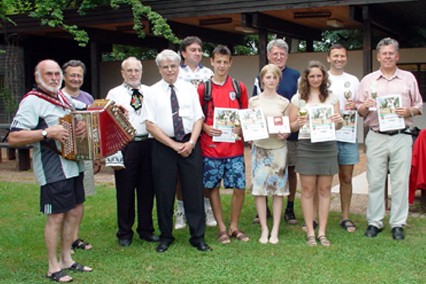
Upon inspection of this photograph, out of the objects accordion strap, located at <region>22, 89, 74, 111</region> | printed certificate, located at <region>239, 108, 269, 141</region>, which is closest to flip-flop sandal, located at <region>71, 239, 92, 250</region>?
accordion strap, located at <region>22, 89, 74, 111</region>

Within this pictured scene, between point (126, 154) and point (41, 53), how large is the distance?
519 inches

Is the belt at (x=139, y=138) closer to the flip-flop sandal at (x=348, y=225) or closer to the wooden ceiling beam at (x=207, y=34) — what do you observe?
the flip-flop sandal at (x=348, y=225)

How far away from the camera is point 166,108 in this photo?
5.29 metres

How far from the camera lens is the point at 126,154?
5.57 metres

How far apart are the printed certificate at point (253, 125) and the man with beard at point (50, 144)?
1.60 meters

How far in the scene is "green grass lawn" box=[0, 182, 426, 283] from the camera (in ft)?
15.5

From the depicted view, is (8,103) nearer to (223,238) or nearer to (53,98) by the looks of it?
(223,238)

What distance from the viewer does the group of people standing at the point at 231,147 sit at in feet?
17.5

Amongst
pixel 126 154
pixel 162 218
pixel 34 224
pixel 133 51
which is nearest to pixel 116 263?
pixel 162 218

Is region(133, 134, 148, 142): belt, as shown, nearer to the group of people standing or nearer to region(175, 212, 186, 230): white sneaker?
the group of people standing

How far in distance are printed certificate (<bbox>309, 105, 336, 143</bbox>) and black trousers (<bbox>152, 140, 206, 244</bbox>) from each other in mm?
1099

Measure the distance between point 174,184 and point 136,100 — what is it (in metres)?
0.91

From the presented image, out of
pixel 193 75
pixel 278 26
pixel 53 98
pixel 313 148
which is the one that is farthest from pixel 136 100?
pixel 278 26

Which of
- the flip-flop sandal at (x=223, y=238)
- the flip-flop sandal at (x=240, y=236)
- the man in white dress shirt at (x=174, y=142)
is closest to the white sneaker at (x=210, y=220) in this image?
the flip-flop sandal at (x=240, y=236)
